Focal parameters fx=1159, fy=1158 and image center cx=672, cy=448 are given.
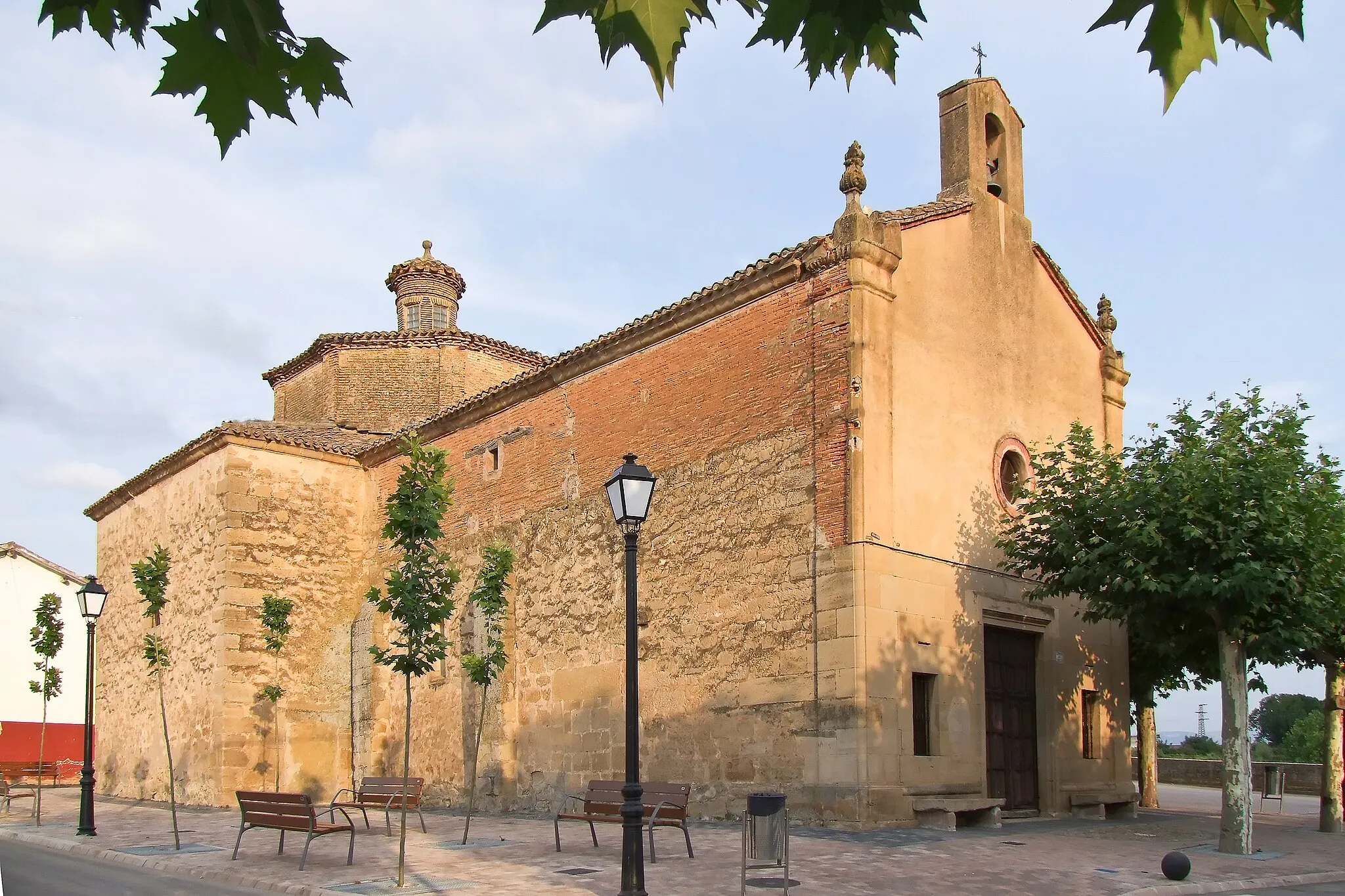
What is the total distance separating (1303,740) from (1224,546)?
104 ft

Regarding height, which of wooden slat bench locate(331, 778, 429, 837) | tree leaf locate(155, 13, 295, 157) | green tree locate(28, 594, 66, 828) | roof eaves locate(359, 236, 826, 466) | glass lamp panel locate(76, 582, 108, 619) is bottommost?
wooden slat bench locate(331, 778, 429, 837)

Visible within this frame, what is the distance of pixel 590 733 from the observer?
1675 cm

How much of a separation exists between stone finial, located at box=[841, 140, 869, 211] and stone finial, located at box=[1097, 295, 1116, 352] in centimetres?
683

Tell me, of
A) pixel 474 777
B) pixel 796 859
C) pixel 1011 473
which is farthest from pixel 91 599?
pixel 1011 473

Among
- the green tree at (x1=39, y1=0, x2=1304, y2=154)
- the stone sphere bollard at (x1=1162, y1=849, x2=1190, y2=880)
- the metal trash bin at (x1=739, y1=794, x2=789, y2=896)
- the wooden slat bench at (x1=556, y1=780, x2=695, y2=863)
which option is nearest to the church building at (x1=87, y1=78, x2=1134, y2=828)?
the wooden slat bench at (x1=556, y1=780, x2=695, y2=863)

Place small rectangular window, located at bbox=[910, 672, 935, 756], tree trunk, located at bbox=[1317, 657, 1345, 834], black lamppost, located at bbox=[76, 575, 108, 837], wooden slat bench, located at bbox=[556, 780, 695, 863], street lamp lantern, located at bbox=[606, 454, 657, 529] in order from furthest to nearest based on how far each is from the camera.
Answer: tree trunk, located at bbox=[1317, 657, 1345, 834] < black lamppost, located at bbox=[76, 575, 108, 837] < small rectangular window, located at bbox=[910, 672, 935, 756] < wooden slat bench, located at bbox=[556, 780, 695, 863] < street lamp lantern, located at bbox=[606, 454, 657, 529]

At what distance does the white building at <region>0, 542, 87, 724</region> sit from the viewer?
35.5 m

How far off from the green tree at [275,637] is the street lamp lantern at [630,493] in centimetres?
1006

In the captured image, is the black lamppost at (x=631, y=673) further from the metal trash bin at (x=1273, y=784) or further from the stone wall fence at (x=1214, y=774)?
the stone wall fence at (x=1214, y=774)

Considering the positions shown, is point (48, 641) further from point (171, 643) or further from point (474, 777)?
point (474, 777)

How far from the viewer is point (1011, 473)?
16.8 metres

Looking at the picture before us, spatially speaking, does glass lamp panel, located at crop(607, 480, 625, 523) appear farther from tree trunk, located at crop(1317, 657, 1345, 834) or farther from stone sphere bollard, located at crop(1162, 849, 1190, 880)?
tree trunk, located at crop(1317, 657, 1345, 834)

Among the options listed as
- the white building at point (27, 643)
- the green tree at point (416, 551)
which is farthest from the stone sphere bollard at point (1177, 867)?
the white building at point (27, 643)

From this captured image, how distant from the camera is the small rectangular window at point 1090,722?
17281 mm
